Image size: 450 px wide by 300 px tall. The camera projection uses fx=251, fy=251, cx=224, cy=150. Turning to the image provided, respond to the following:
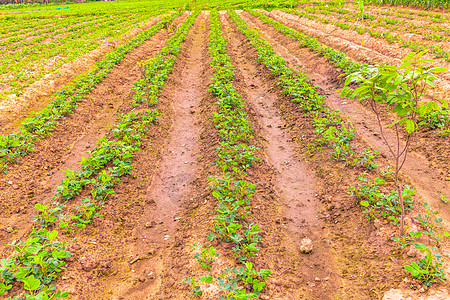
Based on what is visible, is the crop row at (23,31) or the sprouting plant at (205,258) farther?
the crop row at (23,31)

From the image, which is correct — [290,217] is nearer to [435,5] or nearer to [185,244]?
[185,244]

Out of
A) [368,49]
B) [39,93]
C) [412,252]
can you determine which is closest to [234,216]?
[412,252]

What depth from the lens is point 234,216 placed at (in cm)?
409

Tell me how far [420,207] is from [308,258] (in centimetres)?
220

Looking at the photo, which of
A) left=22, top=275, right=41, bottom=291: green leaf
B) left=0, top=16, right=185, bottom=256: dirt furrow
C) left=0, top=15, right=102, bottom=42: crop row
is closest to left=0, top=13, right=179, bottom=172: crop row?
left=0, top=16, right=185, bottom=256: dirt furrow

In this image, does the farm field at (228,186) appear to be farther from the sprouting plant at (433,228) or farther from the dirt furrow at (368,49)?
the dirt furrow at (368,49)

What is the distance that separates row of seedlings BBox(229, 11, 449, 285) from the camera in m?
3.05

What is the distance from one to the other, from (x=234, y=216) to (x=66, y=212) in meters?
2.99

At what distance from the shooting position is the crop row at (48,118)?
20.8 ft

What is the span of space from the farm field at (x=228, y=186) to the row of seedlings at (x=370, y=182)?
0.10 feet

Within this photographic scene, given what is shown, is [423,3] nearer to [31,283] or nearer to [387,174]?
[387,174]

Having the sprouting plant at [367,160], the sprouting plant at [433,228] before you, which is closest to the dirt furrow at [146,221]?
the sprouting plant at [367,160]

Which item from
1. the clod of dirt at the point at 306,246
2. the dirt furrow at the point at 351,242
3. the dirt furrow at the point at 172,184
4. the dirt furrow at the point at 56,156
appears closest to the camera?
the dirt furrow at the point at 351,242

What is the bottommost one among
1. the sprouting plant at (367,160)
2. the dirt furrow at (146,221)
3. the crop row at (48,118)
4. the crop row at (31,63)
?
the dirt furrow at (146,221)
